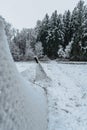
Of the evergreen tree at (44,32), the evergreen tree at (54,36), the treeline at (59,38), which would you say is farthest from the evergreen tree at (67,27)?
the evergreen tree at (44,32)

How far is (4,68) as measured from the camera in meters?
1.74

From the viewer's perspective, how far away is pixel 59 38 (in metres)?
Answer: 46.5

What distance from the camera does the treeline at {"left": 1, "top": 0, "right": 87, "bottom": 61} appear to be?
41281 mm

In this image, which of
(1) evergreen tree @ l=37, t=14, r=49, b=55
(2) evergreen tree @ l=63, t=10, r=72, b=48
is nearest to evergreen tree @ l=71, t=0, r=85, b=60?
(2) evergreen tree @ l=63, t=10, r=72, b=48

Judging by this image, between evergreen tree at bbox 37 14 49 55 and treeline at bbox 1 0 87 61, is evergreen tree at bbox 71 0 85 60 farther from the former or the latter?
evergreen tree at bbox 37 14 49 55

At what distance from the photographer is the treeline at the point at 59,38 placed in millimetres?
41281

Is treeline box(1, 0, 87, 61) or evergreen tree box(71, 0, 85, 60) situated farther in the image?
treeline box(1, 0, 87, 61)

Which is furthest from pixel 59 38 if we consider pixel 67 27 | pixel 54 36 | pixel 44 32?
pixel 44 32

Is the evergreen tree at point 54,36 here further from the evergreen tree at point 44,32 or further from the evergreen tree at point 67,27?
the evergreen tree at point 44,32

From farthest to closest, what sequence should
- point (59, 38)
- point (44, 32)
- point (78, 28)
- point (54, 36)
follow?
point (44, 32) → point (54, 36) → point (59, 38) → point (78, 28)

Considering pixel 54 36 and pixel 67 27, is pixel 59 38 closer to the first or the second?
pixel 54 36

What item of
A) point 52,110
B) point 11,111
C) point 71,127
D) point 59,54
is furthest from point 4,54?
point 59,54

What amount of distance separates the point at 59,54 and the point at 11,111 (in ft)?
137

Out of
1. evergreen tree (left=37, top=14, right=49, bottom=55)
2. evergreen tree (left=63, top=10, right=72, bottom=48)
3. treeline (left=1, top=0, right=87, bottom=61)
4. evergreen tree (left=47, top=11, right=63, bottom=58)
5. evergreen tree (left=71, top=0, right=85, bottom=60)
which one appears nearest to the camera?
evergreen tree (left=71, top=0, right=85, bottom=60)
